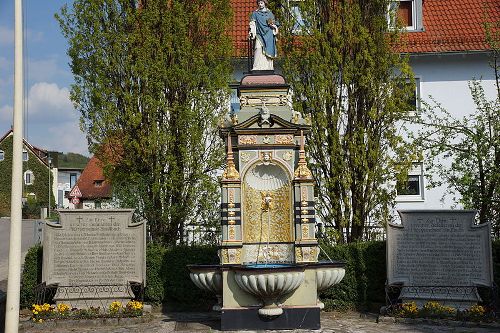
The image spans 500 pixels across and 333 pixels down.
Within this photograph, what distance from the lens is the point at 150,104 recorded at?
1495cm

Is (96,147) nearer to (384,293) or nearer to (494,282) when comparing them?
(384,293)

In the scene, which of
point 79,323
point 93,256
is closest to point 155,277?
point 93,256

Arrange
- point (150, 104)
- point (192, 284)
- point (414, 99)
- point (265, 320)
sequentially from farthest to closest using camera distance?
point (414, 99), point (150, 104), point (192, 284), point (265, 320)

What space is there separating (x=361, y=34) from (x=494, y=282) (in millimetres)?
6399

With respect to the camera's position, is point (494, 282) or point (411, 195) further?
point (411, 195)

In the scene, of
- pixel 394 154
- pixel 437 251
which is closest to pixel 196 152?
pixel 394 154

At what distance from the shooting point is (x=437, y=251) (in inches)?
486

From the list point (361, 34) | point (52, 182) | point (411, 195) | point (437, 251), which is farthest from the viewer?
point (52, 182)

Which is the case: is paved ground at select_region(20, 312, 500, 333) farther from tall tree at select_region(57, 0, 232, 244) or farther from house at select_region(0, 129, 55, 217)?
house at select_region(0, 129, 55, 217)

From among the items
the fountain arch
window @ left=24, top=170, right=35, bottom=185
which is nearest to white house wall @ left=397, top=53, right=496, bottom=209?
the fountain arch

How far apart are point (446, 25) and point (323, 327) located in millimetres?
14162

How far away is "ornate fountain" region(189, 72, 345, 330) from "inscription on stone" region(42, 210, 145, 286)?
6.81 feet

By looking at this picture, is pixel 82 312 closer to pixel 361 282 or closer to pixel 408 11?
pixel 361 282

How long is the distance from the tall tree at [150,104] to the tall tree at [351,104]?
7.69 feet
